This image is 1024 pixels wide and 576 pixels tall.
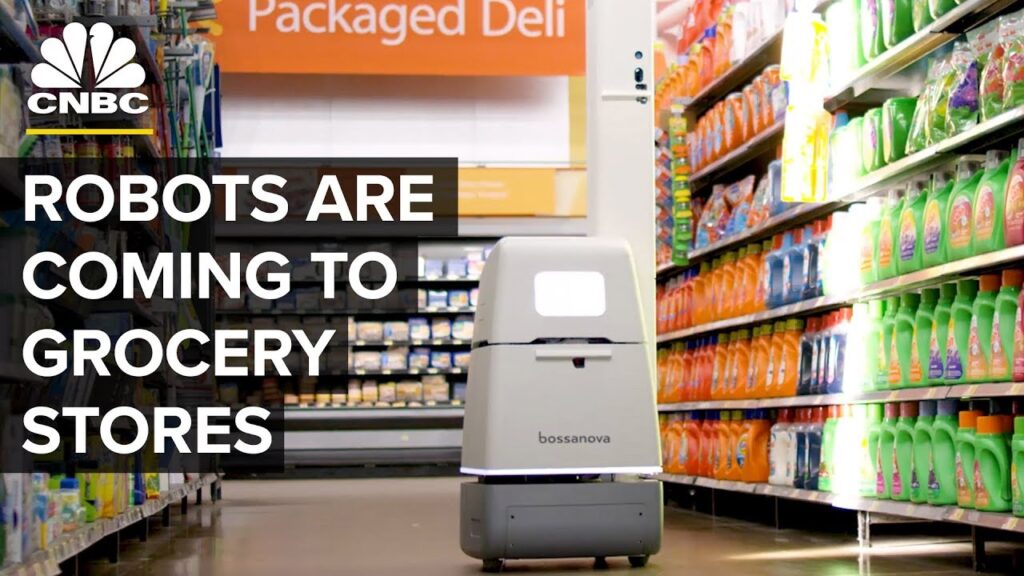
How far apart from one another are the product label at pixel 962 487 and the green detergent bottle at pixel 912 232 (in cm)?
64

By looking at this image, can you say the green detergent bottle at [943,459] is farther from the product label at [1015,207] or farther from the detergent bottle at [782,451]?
the detergent bottle at [782,451]

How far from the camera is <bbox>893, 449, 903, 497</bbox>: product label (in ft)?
14.7

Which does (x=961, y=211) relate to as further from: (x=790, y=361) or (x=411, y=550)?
(x=411, y=550)

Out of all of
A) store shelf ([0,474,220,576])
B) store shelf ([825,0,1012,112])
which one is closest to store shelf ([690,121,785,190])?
store shelf ([825,0,1012,112])

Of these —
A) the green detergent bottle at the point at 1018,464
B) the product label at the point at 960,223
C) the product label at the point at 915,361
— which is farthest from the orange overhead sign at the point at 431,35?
the green detergent bottle at the point at 1018,464

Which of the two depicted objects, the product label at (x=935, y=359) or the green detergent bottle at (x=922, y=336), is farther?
the green detergent bottle at (x=922, y=336)

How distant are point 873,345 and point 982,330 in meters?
0.91

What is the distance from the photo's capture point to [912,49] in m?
4.50

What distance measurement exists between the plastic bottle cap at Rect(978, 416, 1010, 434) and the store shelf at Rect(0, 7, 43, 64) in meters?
2.62

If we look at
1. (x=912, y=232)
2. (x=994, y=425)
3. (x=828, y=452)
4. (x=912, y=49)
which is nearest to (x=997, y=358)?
(x=994, y=425)

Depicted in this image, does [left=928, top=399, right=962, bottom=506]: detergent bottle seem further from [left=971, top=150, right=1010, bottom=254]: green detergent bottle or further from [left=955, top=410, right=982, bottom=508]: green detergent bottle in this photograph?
[left=971, top=150, right=1010, bottom=254]: green detergent bottle

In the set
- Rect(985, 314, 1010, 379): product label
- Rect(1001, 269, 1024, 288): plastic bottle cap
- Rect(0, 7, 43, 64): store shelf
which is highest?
Rect(0, 7, 43, 64): store shelf

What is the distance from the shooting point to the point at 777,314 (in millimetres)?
5742

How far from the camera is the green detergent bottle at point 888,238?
457cm
